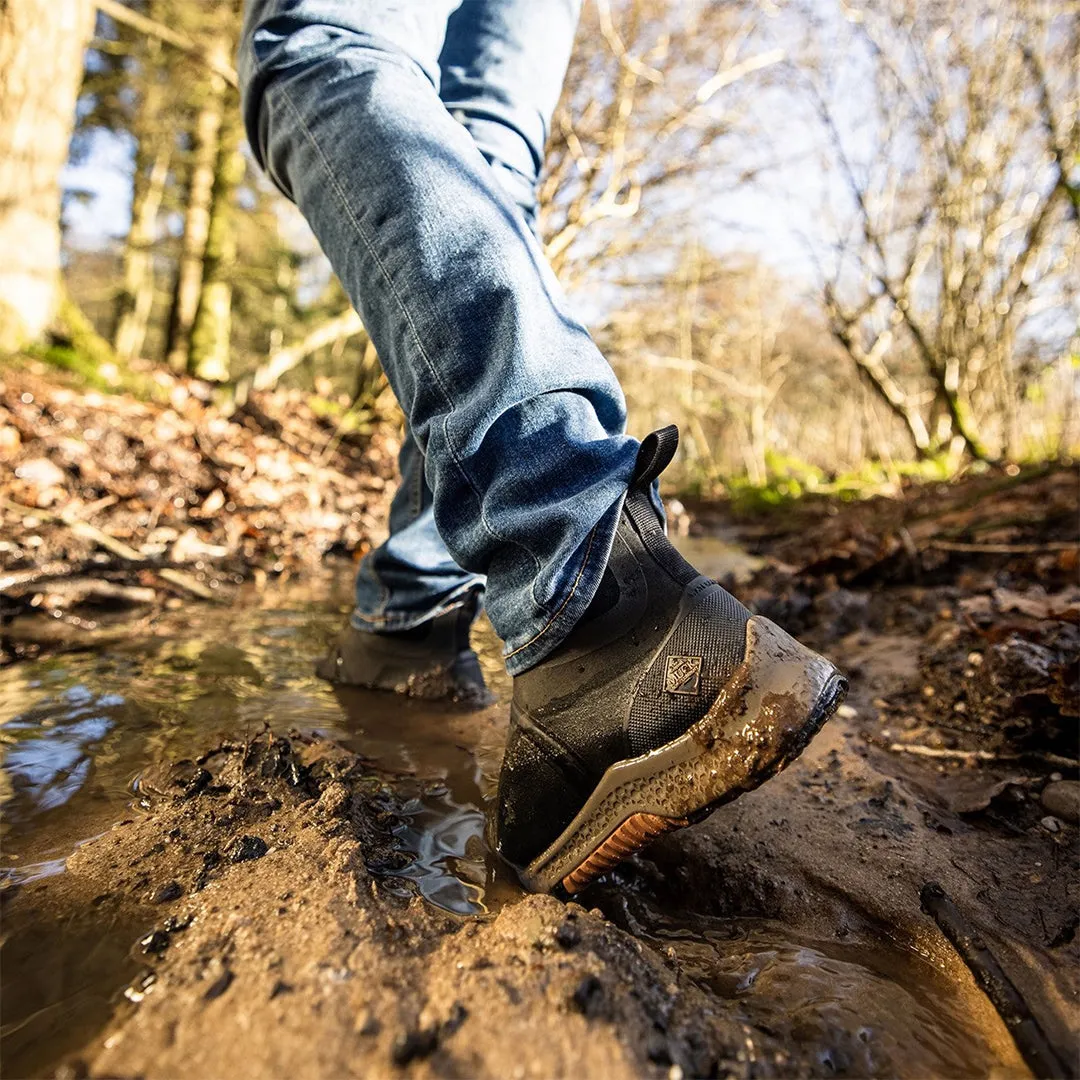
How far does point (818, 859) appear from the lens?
0.97 m

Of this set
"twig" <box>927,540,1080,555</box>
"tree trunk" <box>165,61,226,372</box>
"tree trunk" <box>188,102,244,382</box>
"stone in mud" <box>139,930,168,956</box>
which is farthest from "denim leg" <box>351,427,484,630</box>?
"tree trunk" <box>165,61,226,372</box>

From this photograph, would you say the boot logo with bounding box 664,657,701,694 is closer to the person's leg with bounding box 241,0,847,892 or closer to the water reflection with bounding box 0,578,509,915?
the person's leg with bounding box 241,0,847,892

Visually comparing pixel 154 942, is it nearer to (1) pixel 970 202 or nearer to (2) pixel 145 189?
(1) pixel 970 202

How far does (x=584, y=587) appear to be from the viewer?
91cm

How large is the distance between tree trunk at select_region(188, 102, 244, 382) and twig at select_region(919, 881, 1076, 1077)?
869 cm

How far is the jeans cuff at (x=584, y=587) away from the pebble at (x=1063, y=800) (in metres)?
0.78

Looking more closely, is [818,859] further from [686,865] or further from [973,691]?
[973,691]

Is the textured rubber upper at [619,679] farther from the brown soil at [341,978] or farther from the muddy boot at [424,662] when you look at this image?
the muddy boot at [424,662]

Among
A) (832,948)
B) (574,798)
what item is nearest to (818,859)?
(832,948)

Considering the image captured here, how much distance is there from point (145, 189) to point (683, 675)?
1361cm

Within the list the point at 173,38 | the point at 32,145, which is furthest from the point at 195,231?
the point at 32,145

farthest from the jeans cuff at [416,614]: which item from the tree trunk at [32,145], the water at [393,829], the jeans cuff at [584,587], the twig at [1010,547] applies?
the tree trunk at [32,145]

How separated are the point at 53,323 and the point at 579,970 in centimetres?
572

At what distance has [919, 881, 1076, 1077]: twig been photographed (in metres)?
0.63
